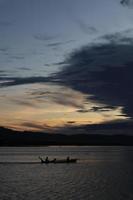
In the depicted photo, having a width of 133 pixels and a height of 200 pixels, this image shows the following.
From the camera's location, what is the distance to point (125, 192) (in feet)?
198

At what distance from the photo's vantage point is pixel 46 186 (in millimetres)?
67312

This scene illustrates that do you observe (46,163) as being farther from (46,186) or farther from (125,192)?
(125,192)

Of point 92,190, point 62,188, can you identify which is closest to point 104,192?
point 92,190

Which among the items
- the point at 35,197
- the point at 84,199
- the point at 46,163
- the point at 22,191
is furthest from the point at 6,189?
the point at 46,163

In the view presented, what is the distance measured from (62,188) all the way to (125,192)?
31.2 feet

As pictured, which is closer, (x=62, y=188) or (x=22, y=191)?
(x=22, y=191)

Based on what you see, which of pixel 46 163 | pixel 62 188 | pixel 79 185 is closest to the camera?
pixel 62 188

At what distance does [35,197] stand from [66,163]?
275ft

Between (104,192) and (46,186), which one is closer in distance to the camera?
(104,192)

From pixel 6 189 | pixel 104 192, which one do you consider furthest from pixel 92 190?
pixel 6 189

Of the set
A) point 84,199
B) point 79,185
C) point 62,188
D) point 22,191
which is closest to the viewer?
point 84,199

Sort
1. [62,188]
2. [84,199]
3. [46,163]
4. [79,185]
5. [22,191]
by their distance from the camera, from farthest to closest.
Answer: [46,163] < [79,185] < [62,188] < [22,191] < [84,199]

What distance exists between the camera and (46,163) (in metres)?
133

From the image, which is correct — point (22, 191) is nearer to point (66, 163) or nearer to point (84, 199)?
point (84, 199)
